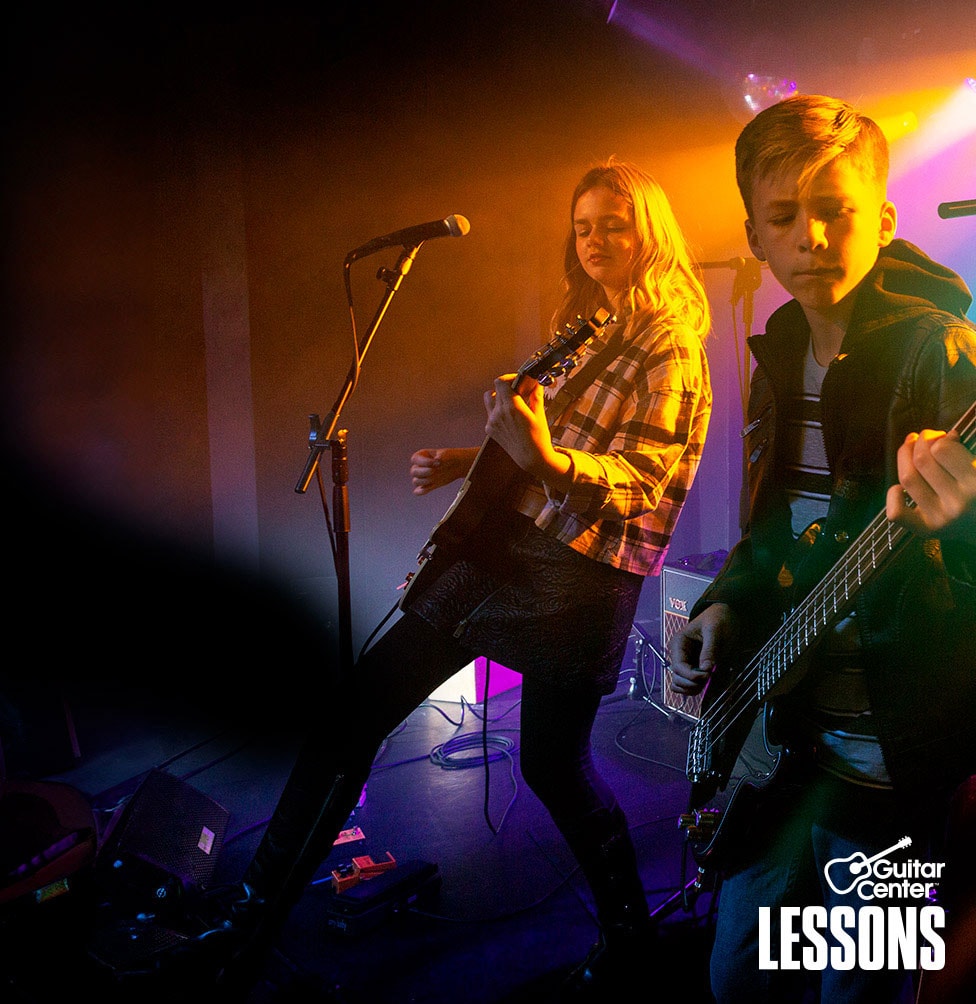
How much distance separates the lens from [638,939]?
5.99 ft

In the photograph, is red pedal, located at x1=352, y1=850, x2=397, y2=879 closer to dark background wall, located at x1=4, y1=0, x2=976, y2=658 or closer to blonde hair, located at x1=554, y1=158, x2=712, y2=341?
dark background wall, located at x1=4, y1=0, x2=976, y2=658

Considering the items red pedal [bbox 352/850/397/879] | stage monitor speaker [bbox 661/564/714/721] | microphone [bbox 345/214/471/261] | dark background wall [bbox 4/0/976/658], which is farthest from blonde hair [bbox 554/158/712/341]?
dark background wall [bbox 4/0/976/658]

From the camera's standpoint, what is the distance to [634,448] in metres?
1.62

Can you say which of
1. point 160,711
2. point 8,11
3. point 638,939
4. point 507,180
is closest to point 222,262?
point 8,11

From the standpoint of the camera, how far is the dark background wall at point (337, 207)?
347cm

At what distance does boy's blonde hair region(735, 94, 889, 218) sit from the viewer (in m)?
1.15

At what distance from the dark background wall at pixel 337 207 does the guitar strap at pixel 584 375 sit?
2454mm

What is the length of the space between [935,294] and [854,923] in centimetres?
98

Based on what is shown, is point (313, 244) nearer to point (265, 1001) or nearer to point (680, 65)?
point (680, 65)

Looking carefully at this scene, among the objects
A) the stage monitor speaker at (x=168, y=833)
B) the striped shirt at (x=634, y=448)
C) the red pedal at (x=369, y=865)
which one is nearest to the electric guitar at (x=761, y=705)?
the striped shirt at (x=634, y=448)

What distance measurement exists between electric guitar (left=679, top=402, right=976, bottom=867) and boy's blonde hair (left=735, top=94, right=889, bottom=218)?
1.78 feet

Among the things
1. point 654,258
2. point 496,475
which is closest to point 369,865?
point 496,475

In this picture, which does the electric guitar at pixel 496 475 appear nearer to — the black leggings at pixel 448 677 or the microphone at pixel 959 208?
the black leggings at pixel 448 677

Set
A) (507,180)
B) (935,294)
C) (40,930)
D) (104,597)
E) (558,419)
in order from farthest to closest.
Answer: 1. (507,180)
2. (104,597)
3. (40,930)
4. (558,419)
5. (935,294)
